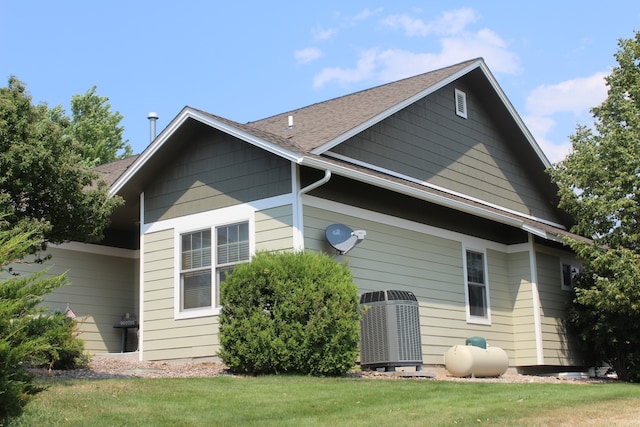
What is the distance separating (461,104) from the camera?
59.0ft

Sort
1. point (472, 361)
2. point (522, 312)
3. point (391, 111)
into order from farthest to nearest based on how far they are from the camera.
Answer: point (522, 312) < point (391, 111) < point (472, 361)

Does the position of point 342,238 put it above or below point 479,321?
above

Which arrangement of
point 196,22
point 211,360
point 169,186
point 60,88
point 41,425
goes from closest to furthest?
point 41,425 < point 211,360 < point 169,186 < point 196,22 < point 60,88

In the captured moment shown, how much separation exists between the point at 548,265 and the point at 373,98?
208 inches

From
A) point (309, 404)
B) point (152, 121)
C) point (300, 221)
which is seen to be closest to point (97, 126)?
point (152, 121)

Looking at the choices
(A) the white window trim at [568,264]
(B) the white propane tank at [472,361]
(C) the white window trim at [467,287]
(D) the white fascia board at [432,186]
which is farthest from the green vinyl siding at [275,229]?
(A) the white window trim at [568,264]

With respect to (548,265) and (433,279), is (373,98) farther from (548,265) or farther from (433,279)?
(548,265)

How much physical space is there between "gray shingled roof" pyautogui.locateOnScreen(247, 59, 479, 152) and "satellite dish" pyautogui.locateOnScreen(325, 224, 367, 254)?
134 centimetres

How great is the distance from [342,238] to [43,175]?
15.1 ft

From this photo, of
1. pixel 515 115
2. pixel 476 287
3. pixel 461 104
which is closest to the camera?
pixel 476 287

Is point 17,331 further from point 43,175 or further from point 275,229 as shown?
point 275,229

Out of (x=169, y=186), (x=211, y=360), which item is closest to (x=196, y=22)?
(x=169, y=186)

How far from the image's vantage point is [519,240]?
17.7 metres

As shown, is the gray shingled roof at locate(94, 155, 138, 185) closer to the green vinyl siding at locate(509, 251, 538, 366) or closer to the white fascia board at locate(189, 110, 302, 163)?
the white fascia board at locate(189, 110, 302, 163)
